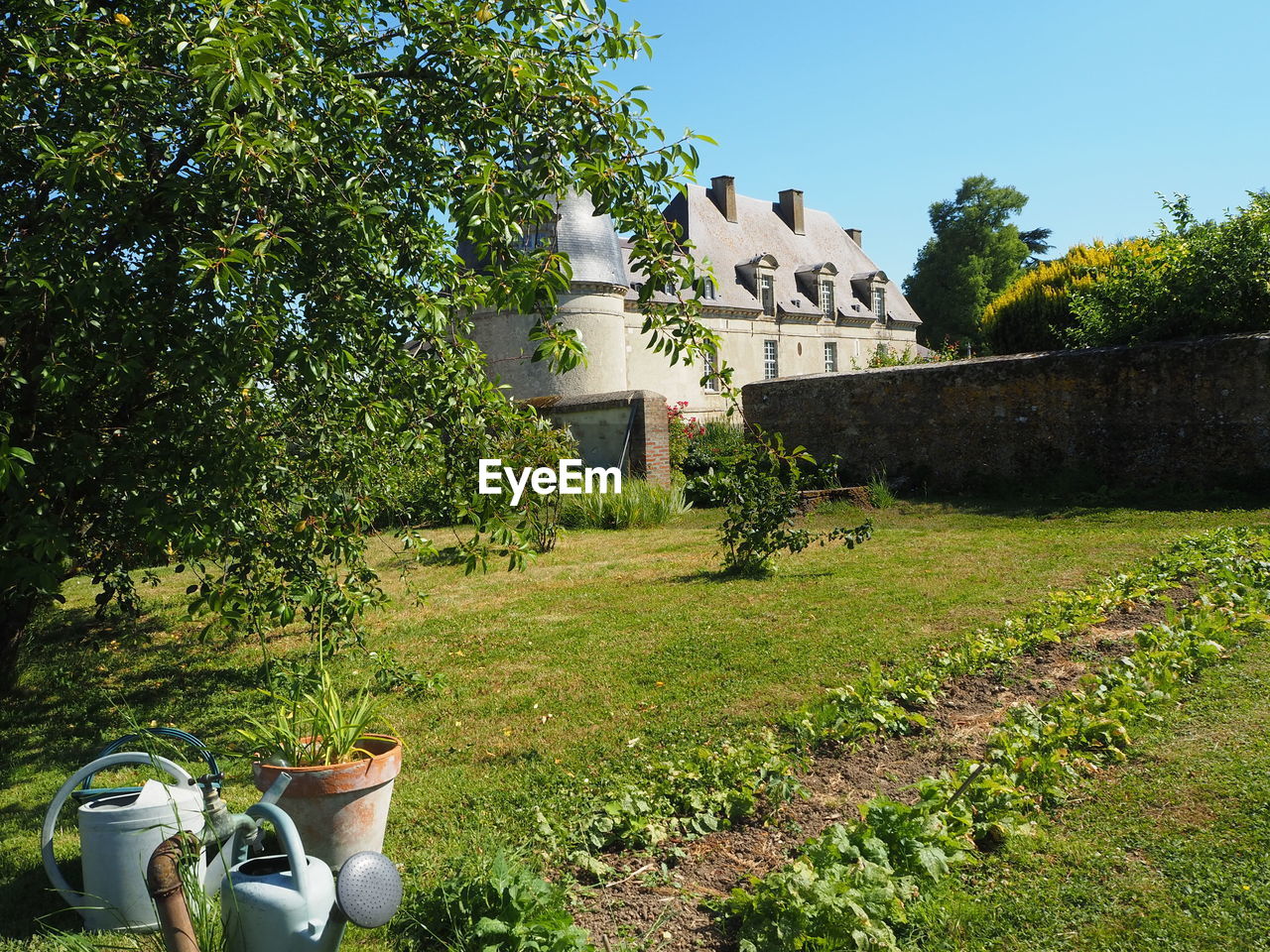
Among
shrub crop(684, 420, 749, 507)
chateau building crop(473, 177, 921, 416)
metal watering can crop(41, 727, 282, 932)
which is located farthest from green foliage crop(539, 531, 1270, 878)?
chateau building crop(473, 177, 921, 416)

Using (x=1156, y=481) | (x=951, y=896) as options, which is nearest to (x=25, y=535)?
(x=951, y=896)

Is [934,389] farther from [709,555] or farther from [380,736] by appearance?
[380,736]

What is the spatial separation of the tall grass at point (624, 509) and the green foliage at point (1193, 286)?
261 inches

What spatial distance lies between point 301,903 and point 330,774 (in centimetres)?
63

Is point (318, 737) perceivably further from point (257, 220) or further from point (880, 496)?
point (880, 496)

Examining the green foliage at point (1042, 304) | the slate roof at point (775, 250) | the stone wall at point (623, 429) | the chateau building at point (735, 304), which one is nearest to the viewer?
the stone wall at point (623, 429)

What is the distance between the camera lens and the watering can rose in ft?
12.5

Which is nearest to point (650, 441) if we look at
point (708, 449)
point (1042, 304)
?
point (708, 449)

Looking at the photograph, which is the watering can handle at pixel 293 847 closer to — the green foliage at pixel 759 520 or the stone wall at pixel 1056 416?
the green foliage at pixel 759 520

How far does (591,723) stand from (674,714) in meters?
0.46

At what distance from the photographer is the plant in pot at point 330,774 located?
2949 millimetres

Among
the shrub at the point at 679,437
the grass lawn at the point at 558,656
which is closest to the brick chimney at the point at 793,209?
the shrub at the point at 679,437

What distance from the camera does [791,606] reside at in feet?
22.6

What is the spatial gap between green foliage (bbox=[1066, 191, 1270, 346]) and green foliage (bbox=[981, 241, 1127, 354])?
602 centimetres
